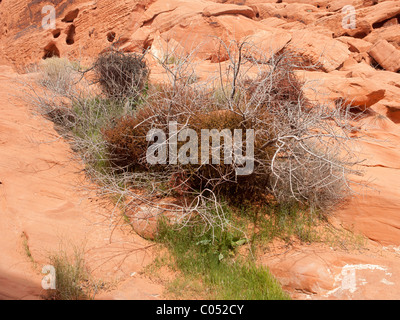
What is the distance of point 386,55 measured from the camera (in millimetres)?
10727

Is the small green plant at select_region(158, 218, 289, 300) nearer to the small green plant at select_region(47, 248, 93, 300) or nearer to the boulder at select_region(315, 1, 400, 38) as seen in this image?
the small green plant at select_region(47, 248, 93, 300)

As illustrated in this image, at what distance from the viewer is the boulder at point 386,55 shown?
34.5 feet

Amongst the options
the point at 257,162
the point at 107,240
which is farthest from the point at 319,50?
the point at 107,240

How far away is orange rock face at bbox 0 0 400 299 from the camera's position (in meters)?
3.30

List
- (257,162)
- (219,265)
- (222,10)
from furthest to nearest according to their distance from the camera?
(222,10)
(257,162)
(219,265)

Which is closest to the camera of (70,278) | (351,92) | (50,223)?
(70,278)

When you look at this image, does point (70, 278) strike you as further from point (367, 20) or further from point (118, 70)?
point (367, 20)

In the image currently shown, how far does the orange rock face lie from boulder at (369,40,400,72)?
0.03 metres

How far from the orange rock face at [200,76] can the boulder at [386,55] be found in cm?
3

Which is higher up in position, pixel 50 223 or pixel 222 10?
pixel 50 223

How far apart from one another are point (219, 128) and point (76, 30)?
1134 centimetres

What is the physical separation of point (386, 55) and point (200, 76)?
282 inches

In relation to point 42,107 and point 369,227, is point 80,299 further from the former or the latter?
point 42,107

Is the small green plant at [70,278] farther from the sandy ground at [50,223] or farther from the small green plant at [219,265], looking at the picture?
the small green plant at [219,265]
